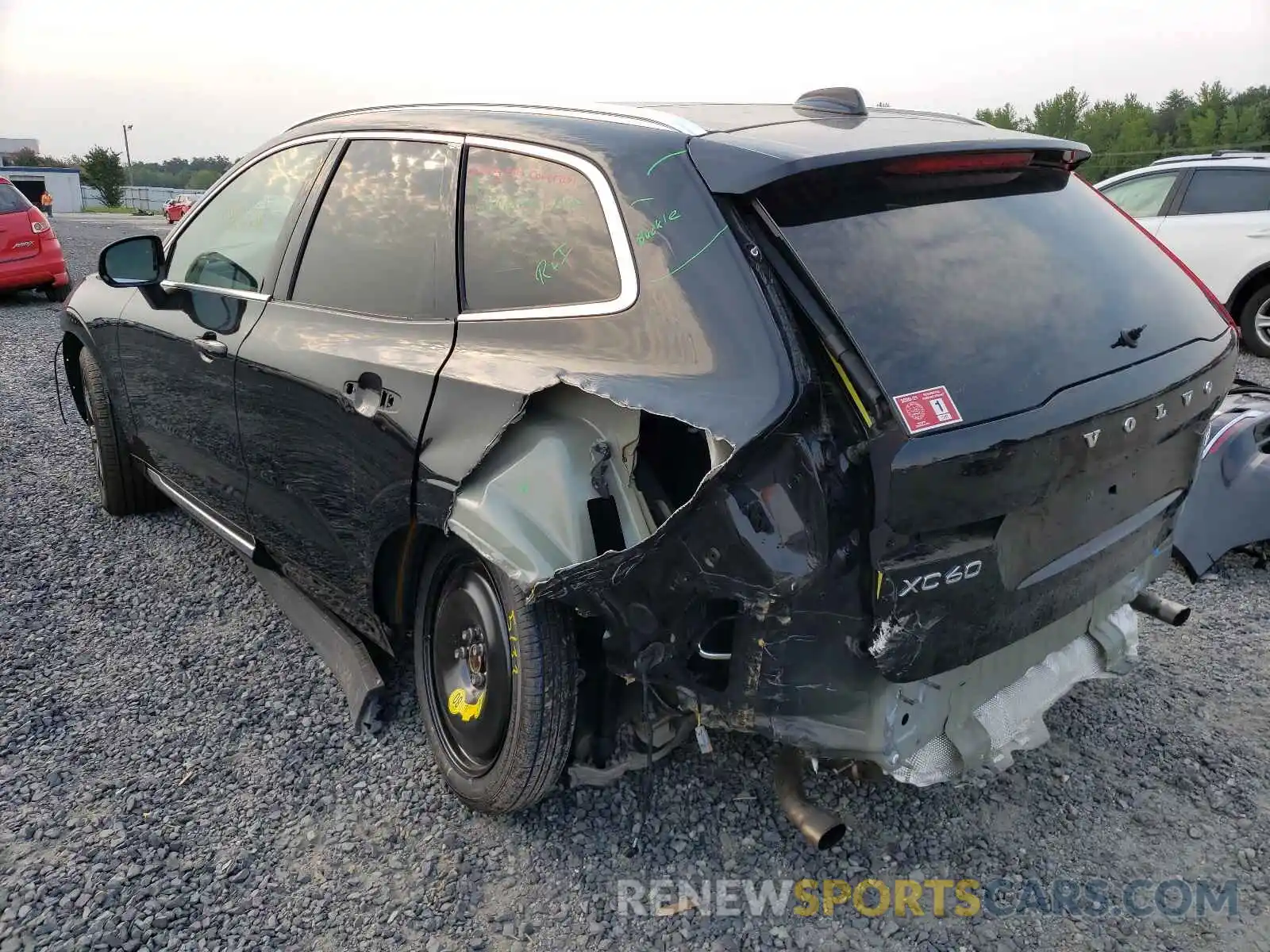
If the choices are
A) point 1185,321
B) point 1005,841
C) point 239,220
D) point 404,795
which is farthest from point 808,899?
point 239,220

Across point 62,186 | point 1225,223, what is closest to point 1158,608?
point 1225,223

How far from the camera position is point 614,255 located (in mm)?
2158

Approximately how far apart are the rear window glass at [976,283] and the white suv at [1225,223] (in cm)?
663

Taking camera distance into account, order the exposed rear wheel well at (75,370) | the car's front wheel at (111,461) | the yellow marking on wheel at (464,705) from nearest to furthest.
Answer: the yellow marking on wheel at (464,705), the car's front wheel at (111,461), the exposed rear wheel well at (75,370)

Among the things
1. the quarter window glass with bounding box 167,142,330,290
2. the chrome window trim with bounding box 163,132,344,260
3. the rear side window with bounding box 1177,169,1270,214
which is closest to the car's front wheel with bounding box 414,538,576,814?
the quarter window glass with bounding box 167,142,330,290

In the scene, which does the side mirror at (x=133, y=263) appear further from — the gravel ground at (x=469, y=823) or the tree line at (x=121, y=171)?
the tree line at (x=121, y=171)

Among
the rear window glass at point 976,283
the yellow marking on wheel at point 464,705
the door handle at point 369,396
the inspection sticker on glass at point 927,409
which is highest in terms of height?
the rear window glass at point 976,283

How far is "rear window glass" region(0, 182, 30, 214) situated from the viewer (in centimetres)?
1102

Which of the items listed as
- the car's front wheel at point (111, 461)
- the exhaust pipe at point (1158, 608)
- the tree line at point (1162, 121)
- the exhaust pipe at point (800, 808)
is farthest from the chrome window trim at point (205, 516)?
the tree line at point (1162, 121)

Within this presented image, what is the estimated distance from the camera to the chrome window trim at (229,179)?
→ 318 centimetres

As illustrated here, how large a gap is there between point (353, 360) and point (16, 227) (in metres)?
10.9

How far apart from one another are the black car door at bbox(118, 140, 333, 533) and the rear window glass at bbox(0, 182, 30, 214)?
353 inches

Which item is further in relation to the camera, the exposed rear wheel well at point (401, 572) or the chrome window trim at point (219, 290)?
the chrome window trim at point (219, 290)
